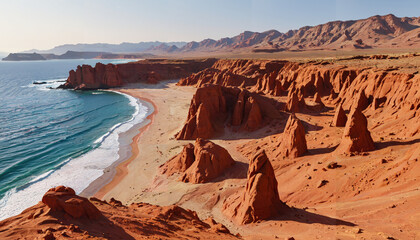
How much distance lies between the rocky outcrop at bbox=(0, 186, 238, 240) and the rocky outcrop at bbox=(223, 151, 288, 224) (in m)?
2.66

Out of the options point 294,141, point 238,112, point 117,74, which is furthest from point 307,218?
point 117,74

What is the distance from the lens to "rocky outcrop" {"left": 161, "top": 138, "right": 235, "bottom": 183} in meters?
25.4

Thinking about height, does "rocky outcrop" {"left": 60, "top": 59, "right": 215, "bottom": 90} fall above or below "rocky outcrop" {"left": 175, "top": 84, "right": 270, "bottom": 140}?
above

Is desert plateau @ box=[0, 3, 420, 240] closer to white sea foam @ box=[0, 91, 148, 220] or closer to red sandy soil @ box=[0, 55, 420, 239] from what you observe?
red sandy soil @ box=[0, 55, 420, 239]

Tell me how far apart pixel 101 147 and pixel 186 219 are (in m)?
28.5

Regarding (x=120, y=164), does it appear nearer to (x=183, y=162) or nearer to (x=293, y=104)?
(x=183, y=162)

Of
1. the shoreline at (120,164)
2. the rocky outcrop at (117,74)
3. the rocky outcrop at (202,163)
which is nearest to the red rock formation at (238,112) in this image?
the rocky outcrop at (202,163)

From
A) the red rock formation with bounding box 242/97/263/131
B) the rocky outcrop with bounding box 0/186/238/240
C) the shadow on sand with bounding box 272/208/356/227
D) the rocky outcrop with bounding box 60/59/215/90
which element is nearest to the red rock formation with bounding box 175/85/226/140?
the red rock formation with bounding box 242/97/263/131

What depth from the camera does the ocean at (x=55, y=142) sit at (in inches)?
1153

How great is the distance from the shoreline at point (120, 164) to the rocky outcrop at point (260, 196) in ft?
53.9

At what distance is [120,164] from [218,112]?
16.2 meters

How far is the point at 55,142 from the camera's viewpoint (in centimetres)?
4291

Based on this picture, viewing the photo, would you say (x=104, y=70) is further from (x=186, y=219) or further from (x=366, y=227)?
(x=366, y=227)

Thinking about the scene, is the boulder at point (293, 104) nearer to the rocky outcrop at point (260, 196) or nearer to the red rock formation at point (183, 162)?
the red rock formation at point (183, 162)
